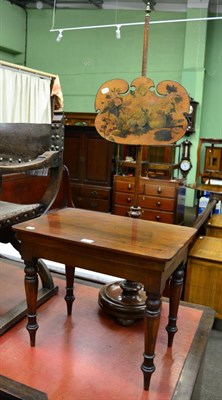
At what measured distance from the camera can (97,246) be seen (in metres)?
1.11

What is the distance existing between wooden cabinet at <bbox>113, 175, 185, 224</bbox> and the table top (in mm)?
3320

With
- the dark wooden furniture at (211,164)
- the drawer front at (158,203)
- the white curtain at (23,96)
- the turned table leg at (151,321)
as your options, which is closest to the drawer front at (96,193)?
the drawer front at (158,203)

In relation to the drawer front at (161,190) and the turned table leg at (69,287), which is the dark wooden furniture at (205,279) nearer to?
the turned table leg at (69,287)

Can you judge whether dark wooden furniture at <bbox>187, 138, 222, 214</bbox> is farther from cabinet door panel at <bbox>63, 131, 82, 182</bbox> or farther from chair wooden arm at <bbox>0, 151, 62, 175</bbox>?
chair wooden arm at <bbox>0, 151, 62, 175</bbox>

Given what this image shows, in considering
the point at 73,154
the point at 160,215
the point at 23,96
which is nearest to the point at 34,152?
the point at 160,215

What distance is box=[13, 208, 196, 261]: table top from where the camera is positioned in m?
1.10

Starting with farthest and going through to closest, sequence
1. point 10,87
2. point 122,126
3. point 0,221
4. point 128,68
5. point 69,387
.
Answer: point 128,68, point 10,87, point 122,126, point 0,221, point 69,387

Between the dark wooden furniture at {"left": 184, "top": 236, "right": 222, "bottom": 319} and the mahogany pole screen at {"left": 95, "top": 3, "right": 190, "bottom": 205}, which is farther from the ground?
the mahogany pole screen at {"left": 95, "top": 3, "right": 190, "bottom": 205}

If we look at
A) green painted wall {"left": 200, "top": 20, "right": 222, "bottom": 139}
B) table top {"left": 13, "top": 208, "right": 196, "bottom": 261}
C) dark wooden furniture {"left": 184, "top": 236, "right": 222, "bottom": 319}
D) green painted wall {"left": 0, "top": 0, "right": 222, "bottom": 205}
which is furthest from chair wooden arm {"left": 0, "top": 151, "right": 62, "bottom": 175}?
green painted wall {"left": 200, "top": 20, "right": 222, "bottom": 139}

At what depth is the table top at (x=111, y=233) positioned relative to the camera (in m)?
1.10

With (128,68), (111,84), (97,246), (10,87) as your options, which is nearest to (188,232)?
(97,246)

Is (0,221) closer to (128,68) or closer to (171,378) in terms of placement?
(171,378)

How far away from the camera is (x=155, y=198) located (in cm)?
482

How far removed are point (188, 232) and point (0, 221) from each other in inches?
29.4
